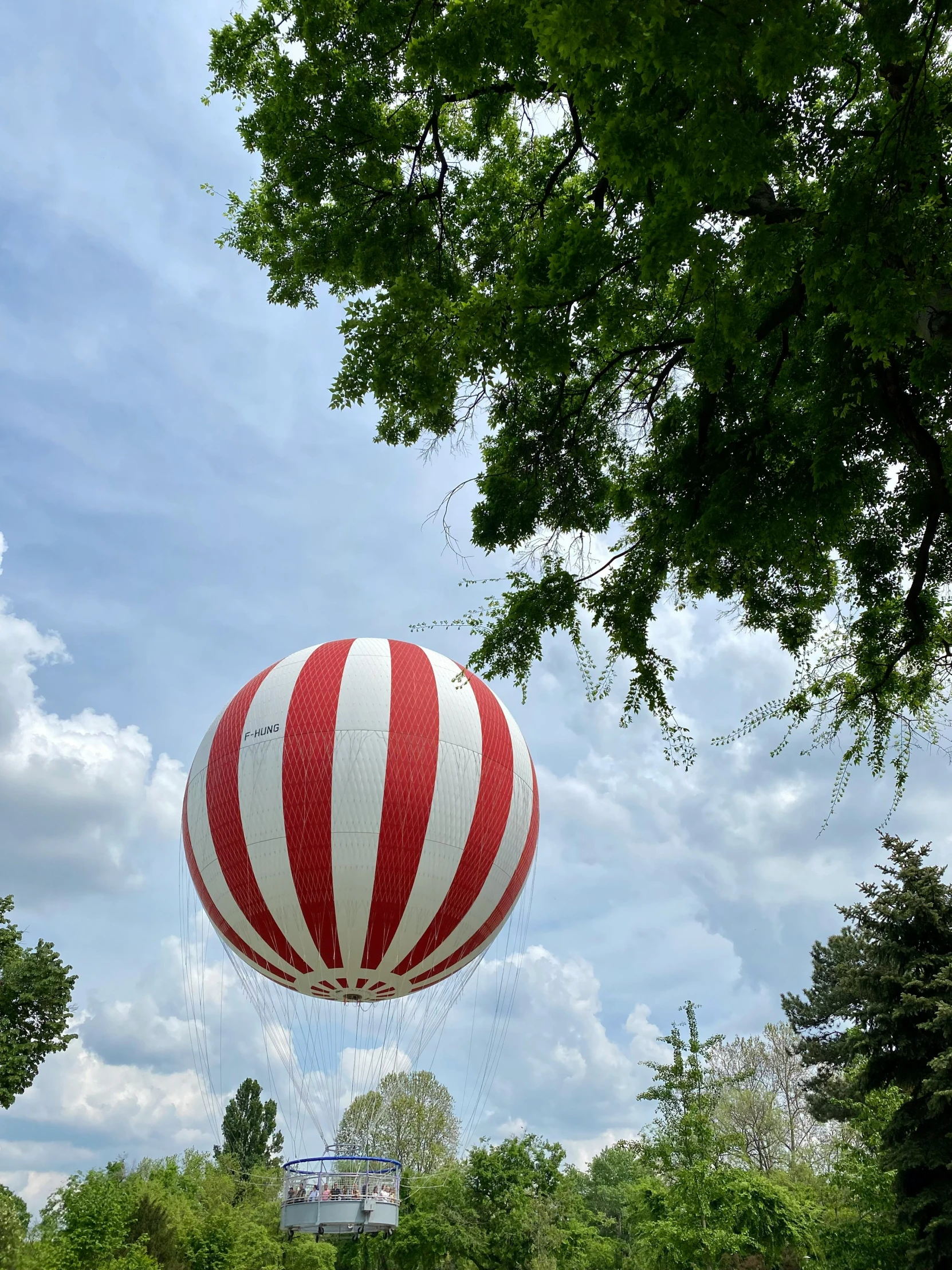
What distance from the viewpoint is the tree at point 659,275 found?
5195 millimetres

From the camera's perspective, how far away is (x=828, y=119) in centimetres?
662

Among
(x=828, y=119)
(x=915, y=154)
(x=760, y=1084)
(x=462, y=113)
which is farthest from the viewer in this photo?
(x=760, y=1084)

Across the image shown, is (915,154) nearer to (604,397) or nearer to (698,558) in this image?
(698,558)

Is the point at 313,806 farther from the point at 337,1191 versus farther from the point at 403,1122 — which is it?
the point at 403,1122

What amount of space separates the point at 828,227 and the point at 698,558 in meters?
4.36

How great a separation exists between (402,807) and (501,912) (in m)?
4.65

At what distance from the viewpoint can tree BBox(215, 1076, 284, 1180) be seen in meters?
54.7

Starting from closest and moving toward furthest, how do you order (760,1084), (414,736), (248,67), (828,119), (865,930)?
(828,119) → (248,67) → (414,736) → (865,930) → (760,1084)

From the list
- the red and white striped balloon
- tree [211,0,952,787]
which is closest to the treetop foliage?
the red and white striped balloon

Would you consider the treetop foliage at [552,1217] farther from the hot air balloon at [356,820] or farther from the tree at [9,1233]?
the hot air balloon at [356,820]

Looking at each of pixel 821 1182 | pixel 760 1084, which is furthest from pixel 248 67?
pixel 760 1084

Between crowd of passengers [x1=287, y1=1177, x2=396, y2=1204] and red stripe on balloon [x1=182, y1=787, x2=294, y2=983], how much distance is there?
4375 millimetres

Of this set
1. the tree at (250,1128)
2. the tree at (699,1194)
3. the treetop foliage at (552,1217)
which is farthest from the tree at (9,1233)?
the tree at (250,1128)

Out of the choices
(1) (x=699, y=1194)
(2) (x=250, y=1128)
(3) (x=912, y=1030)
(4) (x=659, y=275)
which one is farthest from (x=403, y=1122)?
(4) (x=659, y=275)
